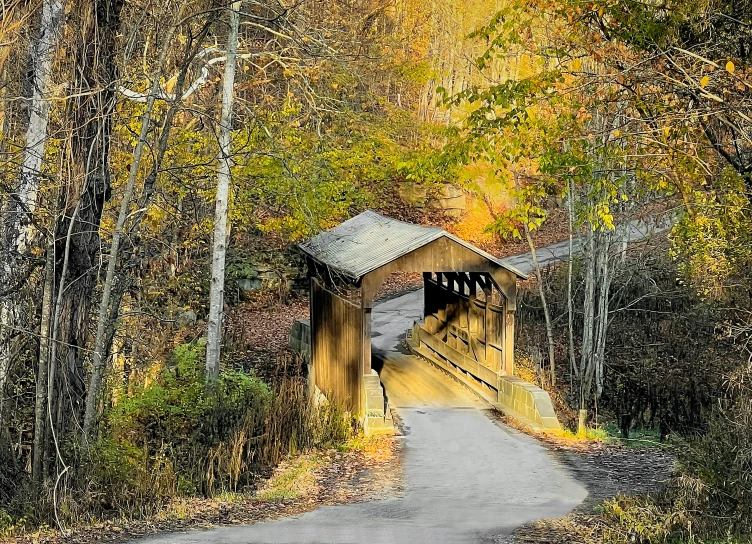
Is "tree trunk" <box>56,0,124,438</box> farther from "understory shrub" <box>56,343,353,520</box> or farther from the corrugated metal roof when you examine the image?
the corrugated metal roof

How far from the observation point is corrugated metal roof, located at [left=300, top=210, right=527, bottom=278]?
1525 centimetres

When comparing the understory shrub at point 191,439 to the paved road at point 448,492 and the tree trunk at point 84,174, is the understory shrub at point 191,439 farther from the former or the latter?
the paved road at point 448,492

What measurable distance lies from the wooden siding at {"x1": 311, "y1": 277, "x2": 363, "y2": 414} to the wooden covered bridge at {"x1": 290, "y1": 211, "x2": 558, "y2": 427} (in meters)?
0.02

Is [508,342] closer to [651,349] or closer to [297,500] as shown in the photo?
[297,500]

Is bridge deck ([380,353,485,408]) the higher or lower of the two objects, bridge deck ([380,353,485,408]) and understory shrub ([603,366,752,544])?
the higher

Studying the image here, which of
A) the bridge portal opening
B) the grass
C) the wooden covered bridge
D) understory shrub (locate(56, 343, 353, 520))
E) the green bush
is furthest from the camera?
the bridge portal opening

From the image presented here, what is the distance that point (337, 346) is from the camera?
17125 millimetres

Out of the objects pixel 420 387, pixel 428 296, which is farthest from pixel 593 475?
pixel 428 296

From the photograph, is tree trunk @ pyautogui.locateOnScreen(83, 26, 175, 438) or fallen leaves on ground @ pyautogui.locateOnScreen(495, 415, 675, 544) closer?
fallen leaves on ground @ pyautogui.locateOnScreen(495, 415, 675, 544)

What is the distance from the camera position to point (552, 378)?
63.2 feet

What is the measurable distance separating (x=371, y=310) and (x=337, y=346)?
3.17ft

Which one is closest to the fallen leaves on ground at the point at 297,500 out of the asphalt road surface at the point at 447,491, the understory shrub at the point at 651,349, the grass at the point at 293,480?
the grass at the point at 293,480

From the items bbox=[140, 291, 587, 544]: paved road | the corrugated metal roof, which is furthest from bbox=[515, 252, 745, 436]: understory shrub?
the corrugated metal roof

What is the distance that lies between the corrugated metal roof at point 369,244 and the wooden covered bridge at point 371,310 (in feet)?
0.08
